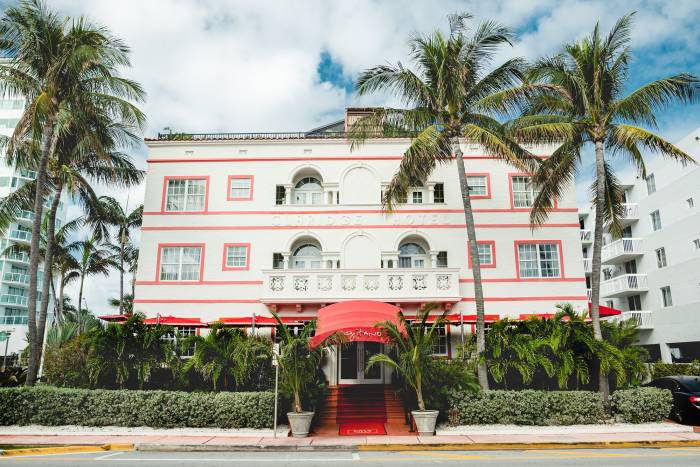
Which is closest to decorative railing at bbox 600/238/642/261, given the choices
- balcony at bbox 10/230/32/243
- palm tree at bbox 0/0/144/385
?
palm tree at bbox 0/0/144/385

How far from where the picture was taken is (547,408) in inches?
598

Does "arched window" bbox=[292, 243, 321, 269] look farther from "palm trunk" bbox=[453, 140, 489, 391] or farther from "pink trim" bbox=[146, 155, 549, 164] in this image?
"palm trunk" bbox=[453, 140, 489, 391]

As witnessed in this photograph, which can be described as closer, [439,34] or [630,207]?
[439,34]

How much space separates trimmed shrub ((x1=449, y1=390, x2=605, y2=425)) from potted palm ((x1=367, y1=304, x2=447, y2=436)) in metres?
1.10

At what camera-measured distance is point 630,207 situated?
122ft

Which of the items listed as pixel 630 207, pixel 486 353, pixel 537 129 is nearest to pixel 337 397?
pixel 486 353

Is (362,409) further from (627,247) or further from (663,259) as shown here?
(627,247)

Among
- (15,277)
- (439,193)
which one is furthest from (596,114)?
(15,277)

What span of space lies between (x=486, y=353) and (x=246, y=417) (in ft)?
25.6

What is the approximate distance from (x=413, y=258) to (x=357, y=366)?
18.4 ft

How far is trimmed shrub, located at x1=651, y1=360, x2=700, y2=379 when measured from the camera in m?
23.8

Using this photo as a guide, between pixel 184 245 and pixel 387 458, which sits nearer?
pixel 387 458

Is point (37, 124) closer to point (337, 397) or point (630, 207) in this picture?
point (337, 397)

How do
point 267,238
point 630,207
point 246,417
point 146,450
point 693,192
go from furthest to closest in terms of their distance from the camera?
point 630,207, point 693,192, point 267,238, point 246,417, point 146,450
